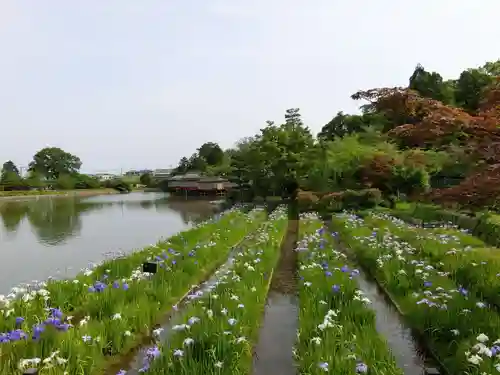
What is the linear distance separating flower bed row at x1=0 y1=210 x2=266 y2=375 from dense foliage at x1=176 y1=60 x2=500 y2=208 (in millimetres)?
3540

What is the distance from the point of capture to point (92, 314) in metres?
5.39

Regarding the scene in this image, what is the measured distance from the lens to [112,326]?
475cm

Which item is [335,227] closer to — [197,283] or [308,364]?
[197,283]

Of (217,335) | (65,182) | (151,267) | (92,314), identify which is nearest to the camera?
(217,335)

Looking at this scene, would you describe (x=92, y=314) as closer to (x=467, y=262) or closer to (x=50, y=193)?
(x=467, y=262)

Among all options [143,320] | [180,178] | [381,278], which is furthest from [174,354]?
[180,178]

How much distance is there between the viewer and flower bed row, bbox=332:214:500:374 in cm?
372

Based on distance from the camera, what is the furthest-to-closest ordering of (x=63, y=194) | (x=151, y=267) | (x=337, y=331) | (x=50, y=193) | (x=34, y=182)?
(x=34, y=182)
(x=63, y=194)
(x=50, y=193)
(x=151, y=267)
(x=337, y=331)

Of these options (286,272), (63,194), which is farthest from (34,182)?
(286,272)

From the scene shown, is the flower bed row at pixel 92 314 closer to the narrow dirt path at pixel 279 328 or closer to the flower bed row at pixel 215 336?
the flower bed row at pixel 215 336

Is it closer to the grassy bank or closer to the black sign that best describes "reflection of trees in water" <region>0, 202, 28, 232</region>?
the black sign

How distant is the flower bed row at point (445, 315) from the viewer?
372 cm

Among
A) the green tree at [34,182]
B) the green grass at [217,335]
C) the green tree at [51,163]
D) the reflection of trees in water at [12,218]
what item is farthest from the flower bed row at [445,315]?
the green tree at [51,163]

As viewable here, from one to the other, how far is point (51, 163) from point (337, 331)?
88.7 meters
